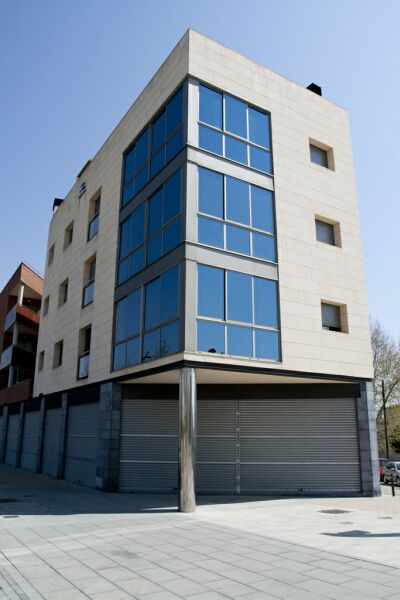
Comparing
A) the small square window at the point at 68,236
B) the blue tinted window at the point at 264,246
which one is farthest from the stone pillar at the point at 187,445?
the small square window at the point at 68,236

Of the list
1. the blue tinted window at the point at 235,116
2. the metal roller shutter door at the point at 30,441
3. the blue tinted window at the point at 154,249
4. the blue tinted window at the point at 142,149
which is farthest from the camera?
the metal roller shutter door at the point at 30,441

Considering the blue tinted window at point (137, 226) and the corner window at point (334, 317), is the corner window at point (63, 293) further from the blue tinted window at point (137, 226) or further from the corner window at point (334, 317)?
the corner window at point (334, 317)

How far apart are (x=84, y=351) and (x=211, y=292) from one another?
9.85 meters

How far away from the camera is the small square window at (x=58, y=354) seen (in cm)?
2556

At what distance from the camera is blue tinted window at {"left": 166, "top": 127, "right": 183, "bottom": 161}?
15664 mm

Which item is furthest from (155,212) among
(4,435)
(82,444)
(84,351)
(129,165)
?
(4,435)

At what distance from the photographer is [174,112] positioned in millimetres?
16500

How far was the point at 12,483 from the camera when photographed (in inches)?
797

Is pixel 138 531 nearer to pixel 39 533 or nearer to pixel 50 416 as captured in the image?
pixel 39 533

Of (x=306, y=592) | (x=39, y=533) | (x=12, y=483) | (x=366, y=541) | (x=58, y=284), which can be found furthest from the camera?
(x=58, y=284)

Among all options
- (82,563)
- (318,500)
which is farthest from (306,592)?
(318,500)

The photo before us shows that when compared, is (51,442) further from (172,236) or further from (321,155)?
(321,155)

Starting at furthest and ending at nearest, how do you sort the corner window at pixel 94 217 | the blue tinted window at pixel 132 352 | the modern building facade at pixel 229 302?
1. the corner window at pixel 94 217
2. the blue tinted window at pixel 132 352
3. the modern building facade at pixel 229 302

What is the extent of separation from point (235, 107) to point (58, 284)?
15.1 meters
